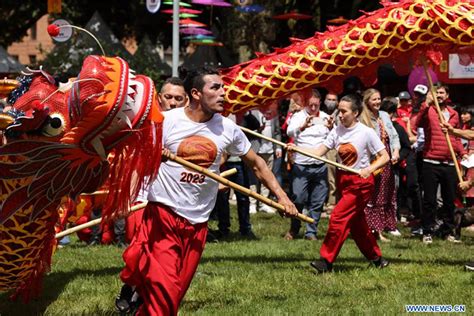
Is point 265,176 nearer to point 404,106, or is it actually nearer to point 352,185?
point 352,185

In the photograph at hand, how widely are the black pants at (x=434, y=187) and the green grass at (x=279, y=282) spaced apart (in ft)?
1.57

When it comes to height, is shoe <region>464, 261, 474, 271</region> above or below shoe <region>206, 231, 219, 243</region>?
above

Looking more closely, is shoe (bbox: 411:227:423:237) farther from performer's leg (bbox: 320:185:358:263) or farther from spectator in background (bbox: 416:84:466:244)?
performer's leg (bbox: 320:185:358:263)

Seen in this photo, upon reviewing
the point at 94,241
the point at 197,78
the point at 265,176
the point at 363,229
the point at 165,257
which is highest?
the point at 197,78

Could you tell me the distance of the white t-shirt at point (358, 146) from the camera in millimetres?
8688

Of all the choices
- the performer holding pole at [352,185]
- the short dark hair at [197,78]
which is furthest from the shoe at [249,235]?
the short dark hair at [197,78]

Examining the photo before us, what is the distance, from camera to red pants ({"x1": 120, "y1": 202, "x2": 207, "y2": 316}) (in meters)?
5.42

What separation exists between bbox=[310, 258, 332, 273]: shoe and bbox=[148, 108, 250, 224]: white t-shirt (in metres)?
2.68

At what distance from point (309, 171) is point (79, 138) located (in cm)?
657

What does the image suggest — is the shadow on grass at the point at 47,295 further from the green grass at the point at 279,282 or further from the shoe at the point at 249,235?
the shoe at the point at 249,235

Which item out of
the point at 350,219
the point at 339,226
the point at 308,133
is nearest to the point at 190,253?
the point at 339,226

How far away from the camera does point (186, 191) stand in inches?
230

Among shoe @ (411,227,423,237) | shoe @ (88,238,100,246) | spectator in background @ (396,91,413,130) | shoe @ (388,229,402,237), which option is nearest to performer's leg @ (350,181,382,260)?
shoe @ (388,229,402,237)

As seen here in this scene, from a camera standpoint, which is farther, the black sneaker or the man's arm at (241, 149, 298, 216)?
the black sneaker
